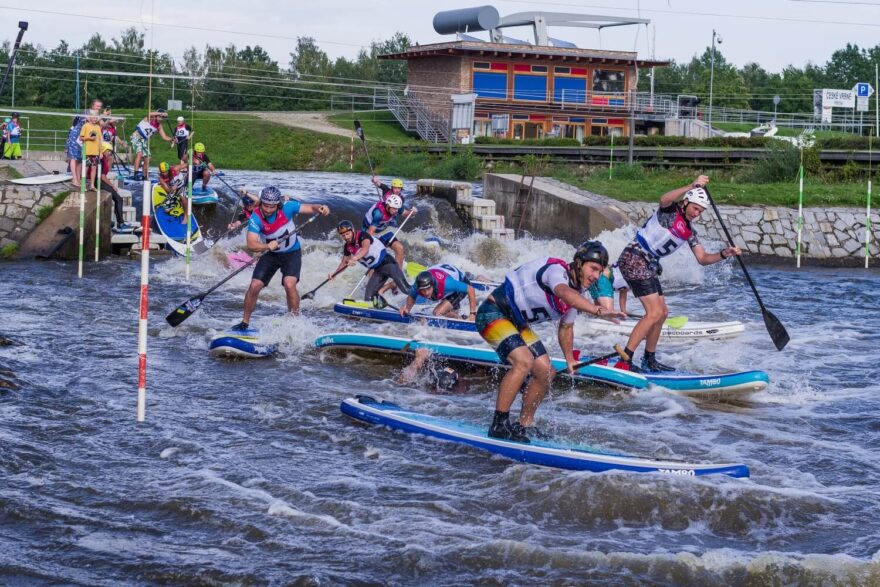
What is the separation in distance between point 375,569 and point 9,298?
402 inches

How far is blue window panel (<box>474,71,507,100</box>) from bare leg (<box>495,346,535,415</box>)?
4296cm

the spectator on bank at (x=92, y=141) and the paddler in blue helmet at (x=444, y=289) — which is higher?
the spectator on bank at (x=92, y=141)

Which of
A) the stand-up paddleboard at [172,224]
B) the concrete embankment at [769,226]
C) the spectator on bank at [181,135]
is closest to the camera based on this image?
the stand-up paddleboard at [172,224]

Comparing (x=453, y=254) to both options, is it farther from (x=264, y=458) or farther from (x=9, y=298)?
→ (x=264, y=458)

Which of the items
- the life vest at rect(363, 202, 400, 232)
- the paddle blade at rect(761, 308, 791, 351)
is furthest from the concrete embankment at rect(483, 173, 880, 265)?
the paddle blade at rect(761, 308, 791, 351)

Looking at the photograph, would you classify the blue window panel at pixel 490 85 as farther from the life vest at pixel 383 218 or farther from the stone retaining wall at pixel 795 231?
the life vest at pixel 383 218

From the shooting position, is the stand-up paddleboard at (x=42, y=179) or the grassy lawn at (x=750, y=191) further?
the grassy lawn at (x=750, y=191)

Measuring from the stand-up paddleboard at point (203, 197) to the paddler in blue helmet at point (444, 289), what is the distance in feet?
29.8

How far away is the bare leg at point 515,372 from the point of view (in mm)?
7508

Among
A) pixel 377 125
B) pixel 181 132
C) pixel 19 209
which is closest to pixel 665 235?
pixel 19 209

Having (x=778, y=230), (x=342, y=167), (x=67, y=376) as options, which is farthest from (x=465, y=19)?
(x=67, y=376)

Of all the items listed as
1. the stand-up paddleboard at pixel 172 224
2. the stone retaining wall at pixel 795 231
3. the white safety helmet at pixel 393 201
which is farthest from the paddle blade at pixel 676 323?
the stand-up paddleboard at pixel 172 224

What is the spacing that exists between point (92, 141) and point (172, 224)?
79.5 inches

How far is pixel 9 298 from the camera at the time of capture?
14.3 metres
